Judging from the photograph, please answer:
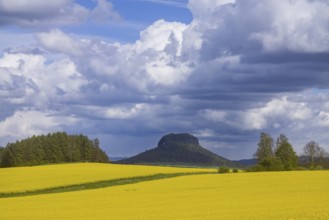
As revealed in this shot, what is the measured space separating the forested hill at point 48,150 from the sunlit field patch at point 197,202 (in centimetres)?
10468

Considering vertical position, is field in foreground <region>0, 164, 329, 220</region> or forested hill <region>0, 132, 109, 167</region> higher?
forested hill <region>0, 132, 109, 167</region>

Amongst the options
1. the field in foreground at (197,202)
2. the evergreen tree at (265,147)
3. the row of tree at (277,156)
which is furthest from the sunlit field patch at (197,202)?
the evergreen tree at (265,147)

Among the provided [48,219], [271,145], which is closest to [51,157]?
[271,145]

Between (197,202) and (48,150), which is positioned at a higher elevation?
(48,150)

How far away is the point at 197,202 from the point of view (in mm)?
46750

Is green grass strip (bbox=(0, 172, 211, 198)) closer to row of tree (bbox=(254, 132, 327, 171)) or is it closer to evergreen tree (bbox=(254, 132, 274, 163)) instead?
row of tree (bbox=(254, 132, 327, 171))

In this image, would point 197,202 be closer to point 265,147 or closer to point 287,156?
point 287,156

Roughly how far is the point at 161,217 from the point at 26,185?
150ft

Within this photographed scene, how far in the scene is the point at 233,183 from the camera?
67.9 metres

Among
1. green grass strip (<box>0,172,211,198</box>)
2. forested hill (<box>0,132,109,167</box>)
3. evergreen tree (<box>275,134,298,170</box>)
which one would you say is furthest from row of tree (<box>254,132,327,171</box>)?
forested hill (<box>0,132,109,167</box>)

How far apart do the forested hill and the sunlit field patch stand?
4121 inches

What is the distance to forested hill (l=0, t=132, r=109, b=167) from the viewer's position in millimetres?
168000

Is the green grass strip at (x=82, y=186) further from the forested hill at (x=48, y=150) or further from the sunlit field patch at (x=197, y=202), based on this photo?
the forested hill at (x=48, y=150)

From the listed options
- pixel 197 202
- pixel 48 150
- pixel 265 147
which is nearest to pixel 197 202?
pixel 197 202
